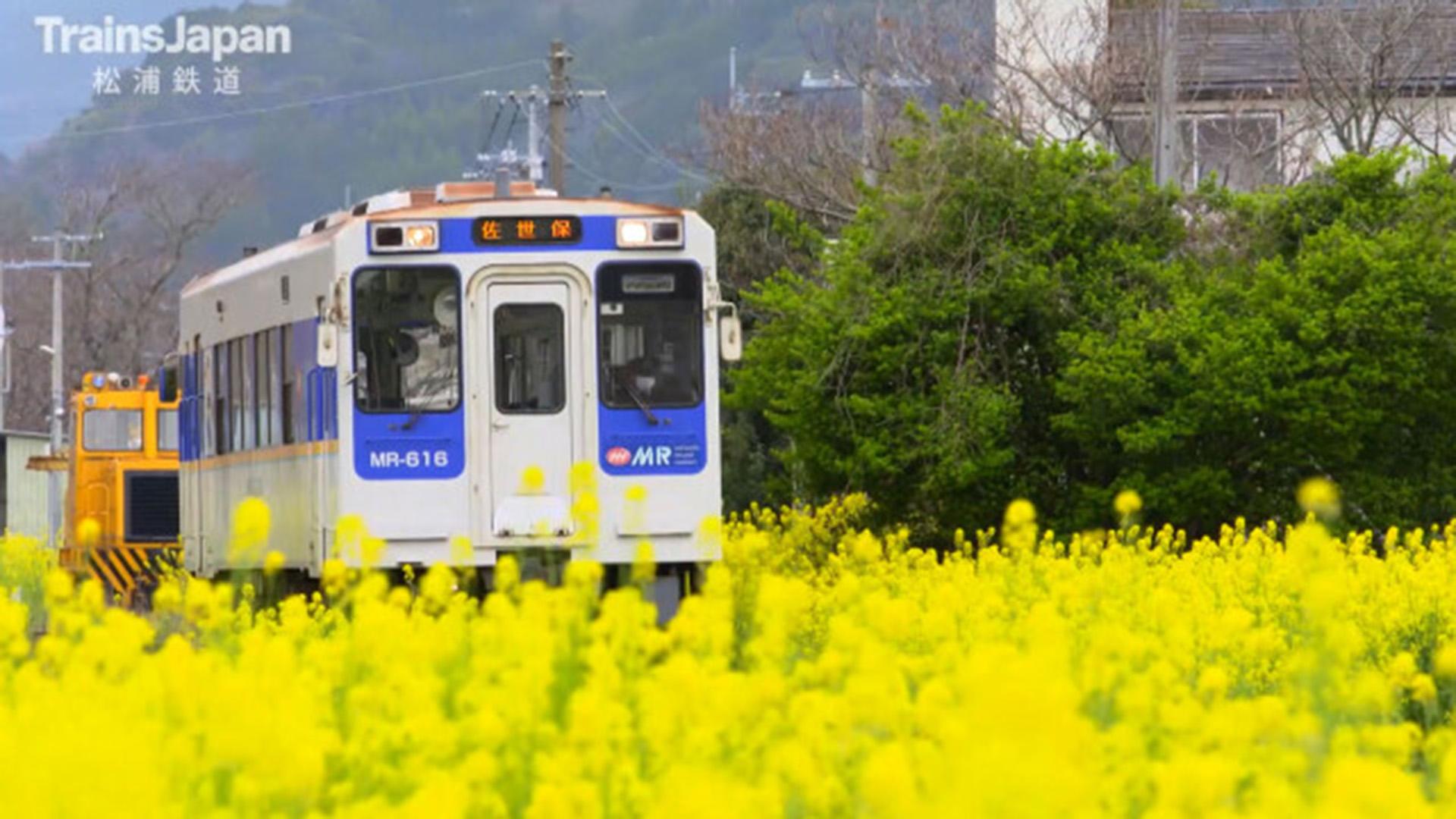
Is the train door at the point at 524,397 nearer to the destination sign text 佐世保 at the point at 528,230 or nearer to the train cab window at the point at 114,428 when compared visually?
the destination sign text 佐世保 at the point at 528,230

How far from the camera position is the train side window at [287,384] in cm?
1747

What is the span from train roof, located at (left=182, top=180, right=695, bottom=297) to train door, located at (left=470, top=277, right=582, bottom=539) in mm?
390

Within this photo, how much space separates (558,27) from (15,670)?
11147cm

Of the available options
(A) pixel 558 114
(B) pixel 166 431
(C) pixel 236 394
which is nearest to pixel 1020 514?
(C) pixel 236 394

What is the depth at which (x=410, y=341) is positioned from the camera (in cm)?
1655

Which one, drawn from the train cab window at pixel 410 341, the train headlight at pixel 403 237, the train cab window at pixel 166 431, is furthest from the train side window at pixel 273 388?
the train cab window at pixel 166 431

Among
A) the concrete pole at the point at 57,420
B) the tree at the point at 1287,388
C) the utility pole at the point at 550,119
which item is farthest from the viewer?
the concrete pole at the point at 57,420

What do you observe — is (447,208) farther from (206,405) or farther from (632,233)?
(206,405)

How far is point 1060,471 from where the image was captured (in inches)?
894

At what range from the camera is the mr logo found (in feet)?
53.9

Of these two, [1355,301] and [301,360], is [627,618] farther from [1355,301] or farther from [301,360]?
[1355,301]

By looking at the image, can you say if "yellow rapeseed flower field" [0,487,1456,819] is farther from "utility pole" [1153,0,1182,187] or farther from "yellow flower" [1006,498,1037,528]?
"utility pole" [1153,0,1182,187]

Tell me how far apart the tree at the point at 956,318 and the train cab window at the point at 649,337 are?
5.50 metres

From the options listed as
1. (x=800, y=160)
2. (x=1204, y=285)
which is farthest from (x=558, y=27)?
(x=1204, y=285)
